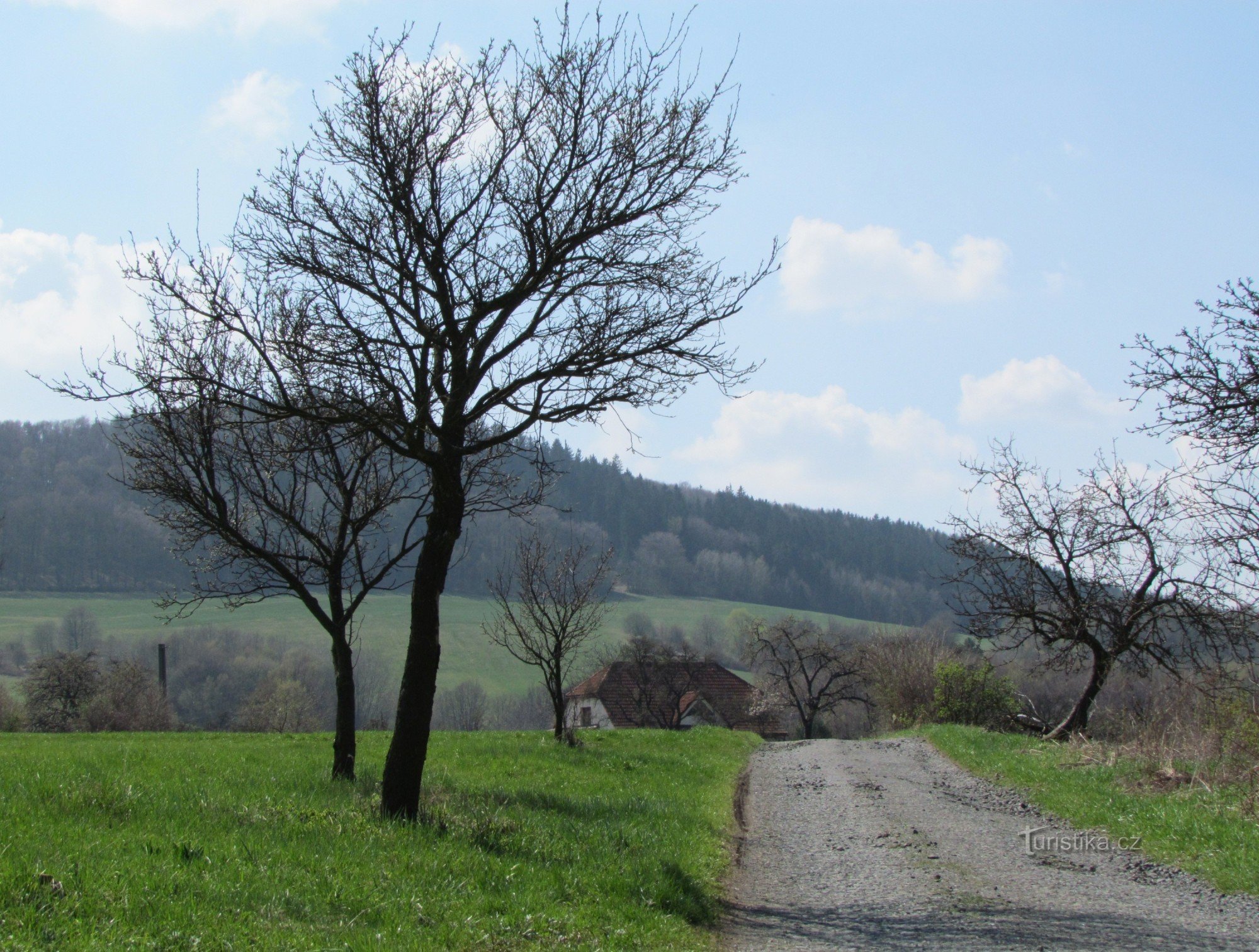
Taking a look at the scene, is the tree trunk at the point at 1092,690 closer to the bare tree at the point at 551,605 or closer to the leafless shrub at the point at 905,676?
the bare tree at the point at 551,605

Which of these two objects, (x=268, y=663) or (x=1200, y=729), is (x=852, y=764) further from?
(x=268, y=663)

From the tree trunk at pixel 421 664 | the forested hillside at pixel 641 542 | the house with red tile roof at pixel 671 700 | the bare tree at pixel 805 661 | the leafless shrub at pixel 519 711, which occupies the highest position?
the forested hillside at pixel 641 542

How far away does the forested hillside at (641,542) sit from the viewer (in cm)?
7625

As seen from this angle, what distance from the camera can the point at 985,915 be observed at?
21.8 feet

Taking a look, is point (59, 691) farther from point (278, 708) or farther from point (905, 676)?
point (905, 676)

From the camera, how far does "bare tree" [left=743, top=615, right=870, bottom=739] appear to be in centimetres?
4662

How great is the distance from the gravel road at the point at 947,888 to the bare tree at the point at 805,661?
34034 mm

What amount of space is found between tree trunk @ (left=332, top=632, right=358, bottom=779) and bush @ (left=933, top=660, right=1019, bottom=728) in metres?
21.3

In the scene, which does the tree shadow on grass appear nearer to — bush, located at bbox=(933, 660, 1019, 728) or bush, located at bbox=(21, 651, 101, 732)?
bush, located at bbox=(933, 660, 1019, 728)

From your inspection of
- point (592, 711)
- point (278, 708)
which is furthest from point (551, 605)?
point (592, 711)

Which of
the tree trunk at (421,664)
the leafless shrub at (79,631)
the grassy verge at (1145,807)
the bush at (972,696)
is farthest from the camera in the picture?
the leafless shrub at (79,631)

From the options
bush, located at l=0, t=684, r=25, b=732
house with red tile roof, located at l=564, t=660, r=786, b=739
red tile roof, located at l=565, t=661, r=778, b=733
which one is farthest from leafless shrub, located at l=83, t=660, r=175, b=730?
red tile roof, located at l=565, t=661, r=778, b=733

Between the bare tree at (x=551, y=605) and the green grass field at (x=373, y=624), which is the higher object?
the bare tree at (x=551, y=605)

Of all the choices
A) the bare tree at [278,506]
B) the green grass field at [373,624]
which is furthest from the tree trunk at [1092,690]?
the green grass field at [373,624]
